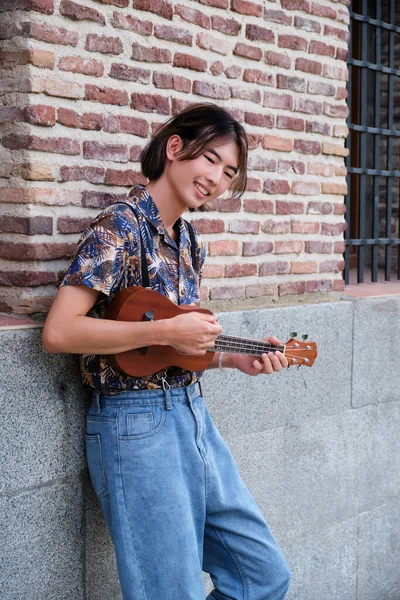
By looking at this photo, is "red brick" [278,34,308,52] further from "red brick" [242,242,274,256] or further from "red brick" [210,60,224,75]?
"red brick" [242,242,274,256]

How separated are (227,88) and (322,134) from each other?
2.43 ft

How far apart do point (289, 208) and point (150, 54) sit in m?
1.10

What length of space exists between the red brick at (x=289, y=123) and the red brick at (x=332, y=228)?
496 mm

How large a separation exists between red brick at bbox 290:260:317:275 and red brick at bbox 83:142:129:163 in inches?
47.0

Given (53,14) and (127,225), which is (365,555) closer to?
(127,225)

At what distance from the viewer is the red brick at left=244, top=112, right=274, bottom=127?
3.83 metres

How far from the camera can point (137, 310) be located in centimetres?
264

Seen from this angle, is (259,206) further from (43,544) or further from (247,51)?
(43,544)

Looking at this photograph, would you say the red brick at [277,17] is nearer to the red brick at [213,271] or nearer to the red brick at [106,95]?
the red brick at [106,95]

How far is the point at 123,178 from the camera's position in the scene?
3.23 metres

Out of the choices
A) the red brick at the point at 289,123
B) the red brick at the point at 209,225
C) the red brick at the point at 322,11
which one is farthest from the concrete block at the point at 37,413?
the red brick at the point at 322,11

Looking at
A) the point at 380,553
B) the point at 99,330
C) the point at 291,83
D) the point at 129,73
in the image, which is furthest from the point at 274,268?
the point at 380,553

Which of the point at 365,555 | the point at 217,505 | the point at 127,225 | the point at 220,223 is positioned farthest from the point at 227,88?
the point at 365,555

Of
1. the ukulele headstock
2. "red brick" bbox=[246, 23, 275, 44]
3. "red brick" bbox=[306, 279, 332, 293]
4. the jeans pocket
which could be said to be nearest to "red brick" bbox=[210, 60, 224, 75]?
"red brick" bbox=[246, 23, 275, 44]
